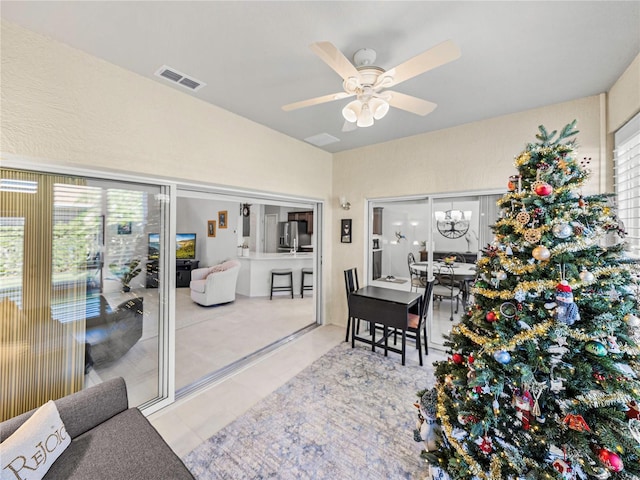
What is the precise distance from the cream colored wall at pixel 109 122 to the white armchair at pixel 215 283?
222cm

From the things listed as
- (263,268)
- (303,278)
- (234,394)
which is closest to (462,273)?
(234,394)

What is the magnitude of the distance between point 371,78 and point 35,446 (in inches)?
98.5

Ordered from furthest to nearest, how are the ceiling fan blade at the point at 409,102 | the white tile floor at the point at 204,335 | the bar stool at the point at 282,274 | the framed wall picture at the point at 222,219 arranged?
1. the bar stool at the point at 282,274
2. the framed wall picture at the point at 222,219
3. the white tile floor at the point at 204,335
4. the ceiling fan blade at the point at 409,102

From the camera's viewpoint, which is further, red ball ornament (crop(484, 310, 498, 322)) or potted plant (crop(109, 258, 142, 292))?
potted plant (crop(109, 258, 142, 292))

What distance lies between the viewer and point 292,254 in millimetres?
5719

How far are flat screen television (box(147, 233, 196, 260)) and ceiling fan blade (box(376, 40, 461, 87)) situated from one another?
2149 millimetres

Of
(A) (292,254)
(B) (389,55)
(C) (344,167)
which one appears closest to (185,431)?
(B) (389,55)

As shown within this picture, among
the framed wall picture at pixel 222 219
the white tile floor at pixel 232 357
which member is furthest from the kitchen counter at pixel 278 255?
the framed wall picture at pixel 222 219

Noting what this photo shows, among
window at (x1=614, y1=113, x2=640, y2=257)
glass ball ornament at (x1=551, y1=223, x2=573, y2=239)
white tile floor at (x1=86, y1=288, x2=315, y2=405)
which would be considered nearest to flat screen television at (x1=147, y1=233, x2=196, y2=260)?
white tile floor at (x1=86, y1=288, x2=315, y2=405)

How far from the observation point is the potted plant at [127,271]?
206cm

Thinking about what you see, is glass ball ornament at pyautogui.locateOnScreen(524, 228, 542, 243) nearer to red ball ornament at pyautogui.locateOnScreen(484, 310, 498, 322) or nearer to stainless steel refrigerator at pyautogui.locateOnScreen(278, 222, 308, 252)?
red ball ornament at pyautogui.locateOnScreen(484, 310, 498, 322)

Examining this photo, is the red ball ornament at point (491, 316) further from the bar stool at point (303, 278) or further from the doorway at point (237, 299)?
the bar stool at point (303, 278)

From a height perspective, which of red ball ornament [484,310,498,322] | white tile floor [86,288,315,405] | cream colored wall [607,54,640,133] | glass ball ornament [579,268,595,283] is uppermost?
cream colored wall [607,54,640,133]

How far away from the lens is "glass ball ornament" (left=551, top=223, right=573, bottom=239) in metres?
1.17
